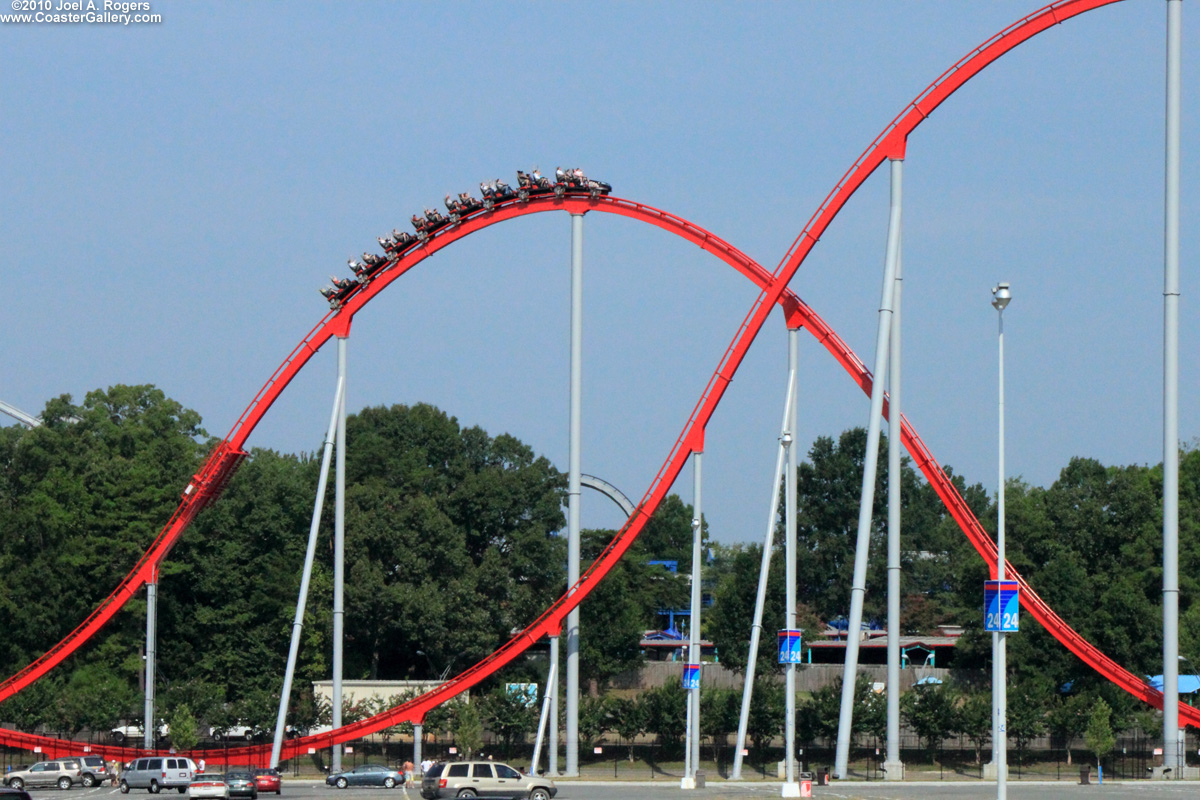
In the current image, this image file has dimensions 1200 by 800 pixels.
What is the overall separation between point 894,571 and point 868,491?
2412mm

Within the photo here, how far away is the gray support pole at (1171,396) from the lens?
1663 inches

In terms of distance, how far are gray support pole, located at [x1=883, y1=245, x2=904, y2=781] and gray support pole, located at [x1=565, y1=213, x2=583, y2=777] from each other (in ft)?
42.2

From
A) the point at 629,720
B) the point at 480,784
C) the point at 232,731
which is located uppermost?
the point at 480,784

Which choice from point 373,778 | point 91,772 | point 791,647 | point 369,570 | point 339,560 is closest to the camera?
point 791,647

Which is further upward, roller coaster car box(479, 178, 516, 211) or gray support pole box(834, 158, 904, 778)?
roller coaster car box(479, 178, 516, 211)

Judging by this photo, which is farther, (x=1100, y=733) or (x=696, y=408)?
(x=1100, y=733)

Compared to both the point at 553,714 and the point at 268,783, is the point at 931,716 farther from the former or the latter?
the point at 268,783

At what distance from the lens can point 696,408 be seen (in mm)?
51188

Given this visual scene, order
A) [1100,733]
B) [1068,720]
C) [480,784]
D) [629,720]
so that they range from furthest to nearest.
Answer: [629,720], [1068,720], [1100,733], [480,784]

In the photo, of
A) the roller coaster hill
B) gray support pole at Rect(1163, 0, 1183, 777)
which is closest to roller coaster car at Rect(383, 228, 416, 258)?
the roller coaster hill

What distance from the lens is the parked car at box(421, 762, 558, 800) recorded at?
129ft

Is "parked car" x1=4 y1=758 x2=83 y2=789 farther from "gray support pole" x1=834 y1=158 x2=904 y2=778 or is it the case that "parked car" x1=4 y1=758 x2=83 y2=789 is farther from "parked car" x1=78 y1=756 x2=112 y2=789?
"gray support pole" x1=834 y1=158 x2=904 y2=778

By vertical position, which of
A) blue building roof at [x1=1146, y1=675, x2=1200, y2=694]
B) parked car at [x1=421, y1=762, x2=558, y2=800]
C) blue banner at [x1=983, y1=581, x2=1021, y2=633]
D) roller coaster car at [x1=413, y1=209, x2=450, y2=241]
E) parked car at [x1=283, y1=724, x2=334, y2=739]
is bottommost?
parked car at [x1=283, y1=724, x2=334, y2=739]

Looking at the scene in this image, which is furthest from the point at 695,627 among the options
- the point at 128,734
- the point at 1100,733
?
the point at 128,734
